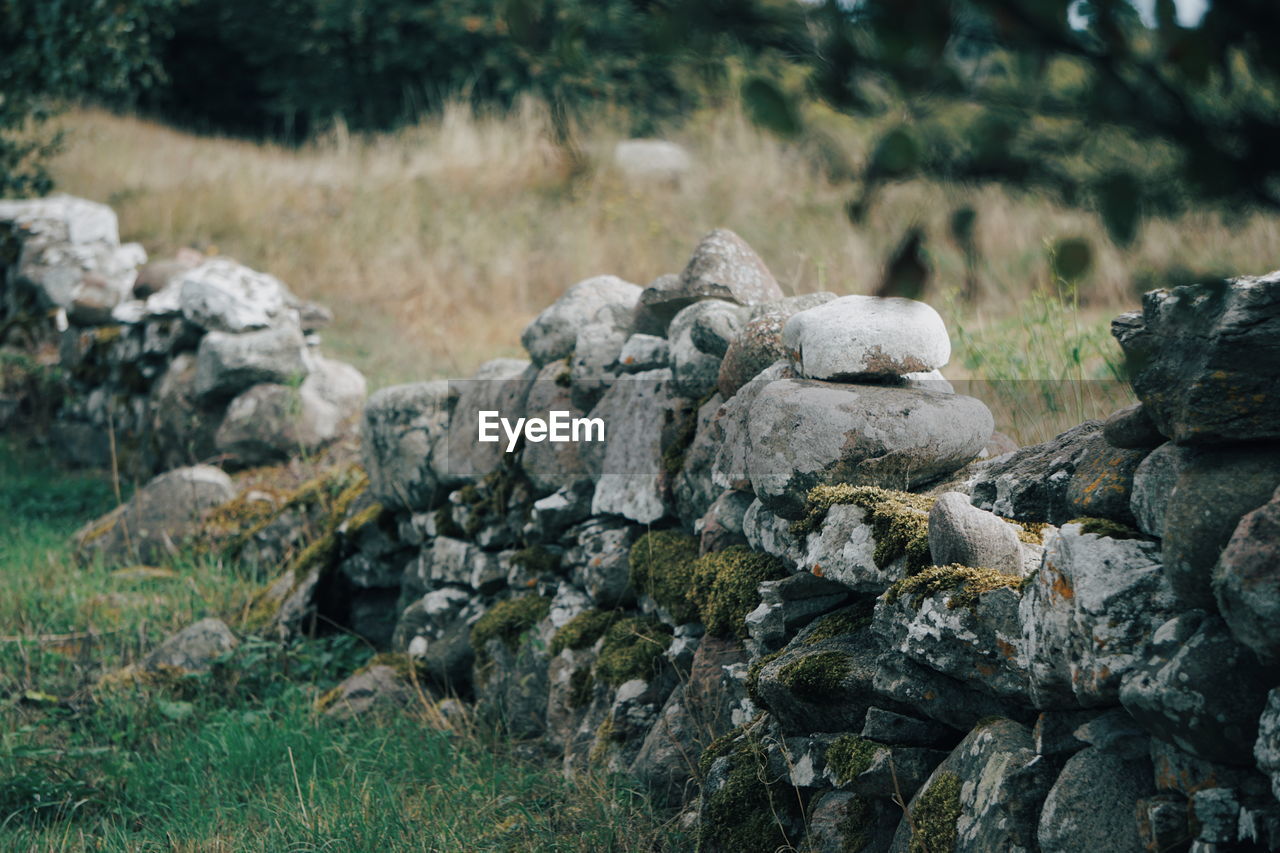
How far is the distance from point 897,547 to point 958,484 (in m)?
0.51

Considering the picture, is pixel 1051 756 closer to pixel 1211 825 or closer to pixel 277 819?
pixel 1211 825

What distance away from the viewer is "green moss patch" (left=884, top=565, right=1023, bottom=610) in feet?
7.71

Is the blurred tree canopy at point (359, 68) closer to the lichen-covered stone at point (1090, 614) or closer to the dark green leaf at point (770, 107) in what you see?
the lichen-covered stone at point (1090, 614)

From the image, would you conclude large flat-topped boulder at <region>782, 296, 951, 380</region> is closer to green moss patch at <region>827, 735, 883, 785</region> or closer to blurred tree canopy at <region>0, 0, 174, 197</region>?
green moss patch at <region>827, 735, 883, 785</region>

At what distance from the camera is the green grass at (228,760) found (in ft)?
10.6

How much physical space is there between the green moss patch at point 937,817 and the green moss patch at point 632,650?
1435 millimetres

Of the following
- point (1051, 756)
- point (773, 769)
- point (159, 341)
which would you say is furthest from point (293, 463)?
point (1051, 756)

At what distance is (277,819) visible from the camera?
3.35 m

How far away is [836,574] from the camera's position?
282cm

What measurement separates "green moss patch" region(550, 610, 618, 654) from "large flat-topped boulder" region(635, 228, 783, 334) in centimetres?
129

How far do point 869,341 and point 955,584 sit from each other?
993mm

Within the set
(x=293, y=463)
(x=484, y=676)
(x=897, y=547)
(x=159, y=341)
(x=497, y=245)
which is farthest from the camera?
(x=497, y=245)

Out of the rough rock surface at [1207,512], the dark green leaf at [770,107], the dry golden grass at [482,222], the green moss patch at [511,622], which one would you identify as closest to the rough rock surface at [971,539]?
the rough rock surface at [1207,512]

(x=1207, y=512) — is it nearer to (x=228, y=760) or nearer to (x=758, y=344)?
(x=758, y=344)
